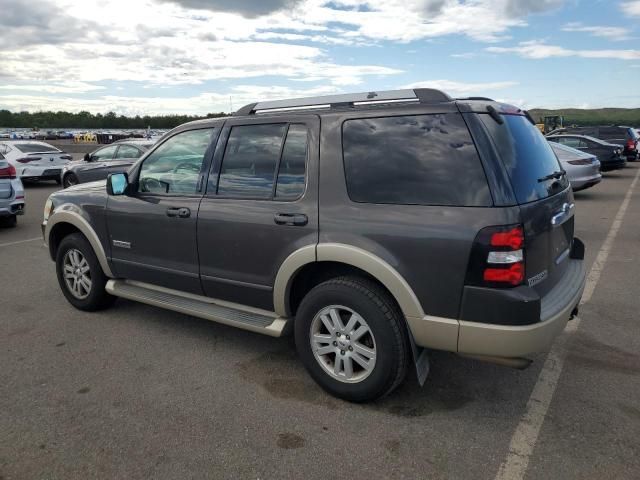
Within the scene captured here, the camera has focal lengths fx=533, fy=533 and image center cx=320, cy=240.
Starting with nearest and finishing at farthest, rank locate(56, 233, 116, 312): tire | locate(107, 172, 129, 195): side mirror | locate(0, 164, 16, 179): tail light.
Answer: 1. locate(107, 172, 129, 195): side mirror
2. locate(56, 233, 116, 312): tire
3. locate(0, 164, 16, 179): tail light

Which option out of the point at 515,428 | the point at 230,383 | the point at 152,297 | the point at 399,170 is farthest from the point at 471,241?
the point at 152,297

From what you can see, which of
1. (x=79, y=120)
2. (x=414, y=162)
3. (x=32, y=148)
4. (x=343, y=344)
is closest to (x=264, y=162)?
(x=414, y=162)

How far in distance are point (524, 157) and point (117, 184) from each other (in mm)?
3118

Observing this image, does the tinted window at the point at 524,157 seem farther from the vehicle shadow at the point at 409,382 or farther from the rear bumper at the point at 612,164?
the rear bumper at the point at 612,164

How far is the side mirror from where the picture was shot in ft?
14.3

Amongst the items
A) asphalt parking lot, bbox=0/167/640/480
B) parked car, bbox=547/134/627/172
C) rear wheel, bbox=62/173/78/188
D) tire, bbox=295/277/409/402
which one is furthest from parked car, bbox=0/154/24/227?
parked car, bbox=547/134/627/172

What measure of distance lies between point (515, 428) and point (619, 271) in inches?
162

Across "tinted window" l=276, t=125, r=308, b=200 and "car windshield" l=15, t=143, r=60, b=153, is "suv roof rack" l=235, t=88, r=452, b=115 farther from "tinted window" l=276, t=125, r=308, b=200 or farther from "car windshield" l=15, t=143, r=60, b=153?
"car windshield" l=15, t=143, r=60, b=153

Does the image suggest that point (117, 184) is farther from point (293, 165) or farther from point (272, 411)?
point (272, 411)

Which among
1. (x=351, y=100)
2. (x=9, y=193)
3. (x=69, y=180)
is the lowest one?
(x=69, y=180)

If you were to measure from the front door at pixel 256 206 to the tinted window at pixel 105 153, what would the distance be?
1117 cm

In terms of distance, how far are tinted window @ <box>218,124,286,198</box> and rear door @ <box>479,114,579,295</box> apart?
142cm

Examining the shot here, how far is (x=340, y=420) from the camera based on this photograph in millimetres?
3133

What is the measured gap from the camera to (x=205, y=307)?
13.2 ft
